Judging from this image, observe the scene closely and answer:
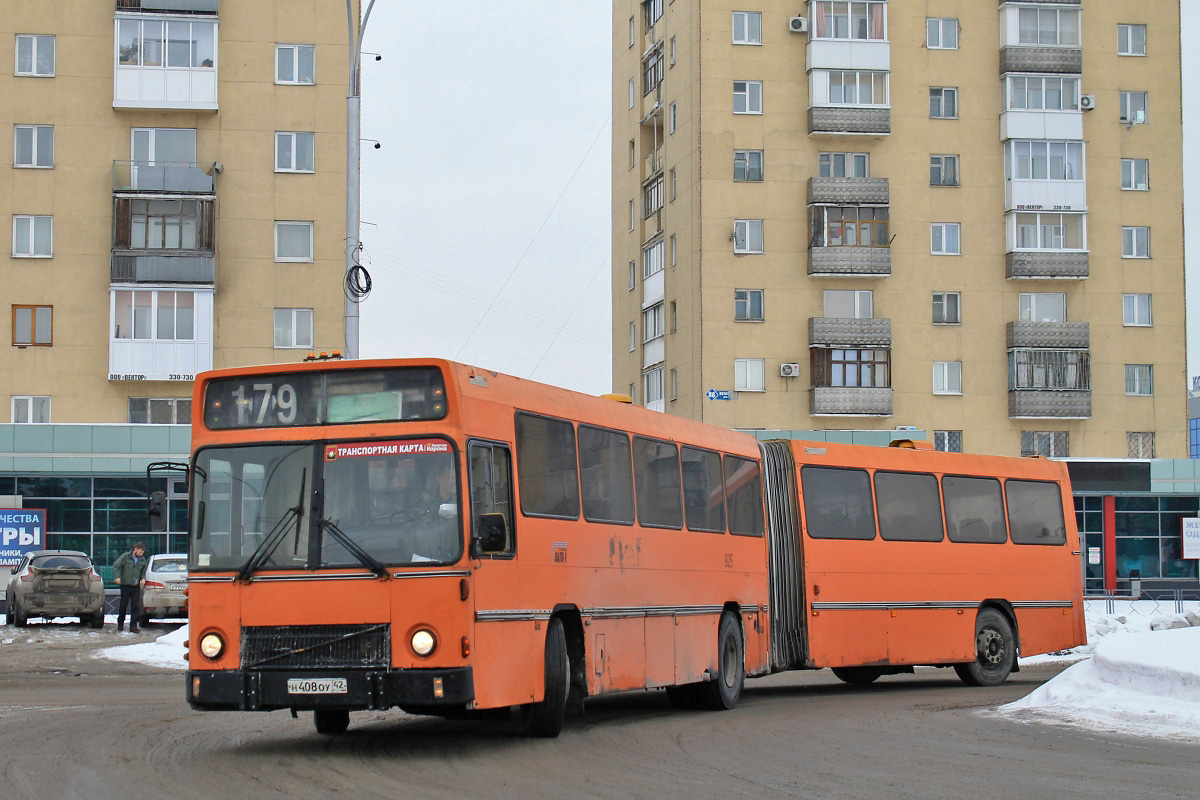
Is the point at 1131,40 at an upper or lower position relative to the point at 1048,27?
lower

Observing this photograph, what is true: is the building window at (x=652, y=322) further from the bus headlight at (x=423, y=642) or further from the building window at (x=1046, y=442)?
the bus headlight at (x=423, y=642)

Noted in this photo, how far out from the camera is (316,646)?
38.0 feet

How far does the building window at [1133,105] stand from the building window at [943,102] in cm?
618

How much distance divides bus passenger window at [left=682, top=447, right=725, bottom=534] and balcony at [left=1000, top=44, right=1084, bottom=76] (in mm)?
43774

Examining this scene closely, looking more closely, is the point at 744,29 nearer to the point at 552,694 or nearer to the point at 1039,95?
the point at 1039,95

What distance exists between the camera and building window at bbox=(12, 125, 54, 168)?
4947cm

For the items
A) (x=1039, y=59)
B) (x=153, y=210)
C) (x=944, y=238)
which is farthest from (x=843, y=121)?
(x=153, y=210)

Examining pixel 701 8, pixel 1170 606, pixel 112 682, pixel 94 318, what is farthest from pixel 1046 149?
pixel 112 682

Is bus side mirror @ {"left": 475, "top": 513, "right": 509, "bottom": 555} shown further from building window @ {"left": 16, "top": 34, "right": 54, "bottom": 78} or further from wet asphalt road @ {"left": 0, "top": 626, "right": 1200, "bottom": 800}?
building window @ {"left": 16, "top": 34, "right": 54, "bottom": 78}

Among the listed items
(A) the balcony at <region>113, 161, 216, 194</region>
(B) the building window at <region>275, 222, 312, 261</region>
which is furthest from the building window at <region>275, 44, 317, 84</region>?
(B) the building window at <region>275, 222, 312, 261</region>

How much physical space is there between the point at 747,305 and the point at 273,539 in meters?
44.8

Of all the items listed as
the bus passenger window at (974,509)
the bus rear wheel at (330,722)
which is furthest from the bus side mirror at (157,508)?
the bus passenger window at (974,509)

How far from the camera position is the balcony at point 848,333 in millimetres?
55375

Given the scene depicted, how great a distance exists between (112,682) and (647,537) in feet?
29.2
